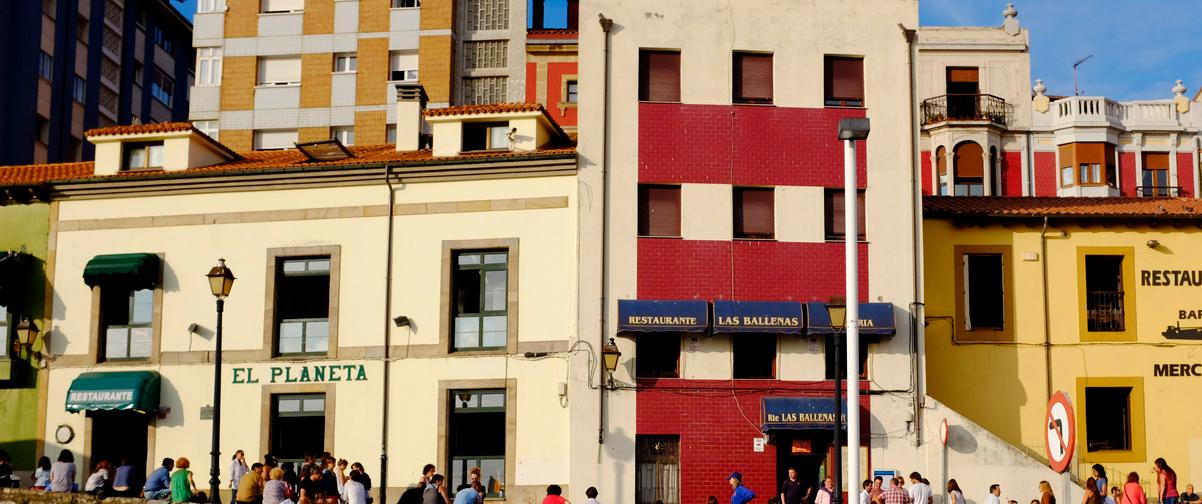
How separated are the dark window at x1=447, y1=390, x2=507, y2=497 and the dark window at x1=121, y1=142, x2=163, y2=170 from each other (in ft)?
28.2

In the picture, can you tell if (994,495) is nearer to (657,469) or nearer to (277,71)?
(657,469)

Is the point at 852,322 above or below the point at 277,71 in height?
below

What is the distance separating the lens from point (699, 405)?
2847 centimetres

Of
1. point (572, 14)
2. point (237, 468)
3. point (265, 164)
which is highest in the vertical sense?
point (572, 14)

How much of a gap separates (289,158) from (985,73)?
91.9ft

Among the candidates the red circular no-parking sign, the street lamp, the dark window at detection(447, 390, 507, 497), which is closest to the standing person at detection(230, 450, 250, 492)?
the dark window at detection(447, 390, 507, 497)

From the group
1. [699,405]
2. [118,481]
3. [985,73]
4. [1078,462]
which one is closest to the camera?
[118,481]

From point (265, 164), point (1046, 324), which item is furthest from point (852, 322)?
point (265, 164)

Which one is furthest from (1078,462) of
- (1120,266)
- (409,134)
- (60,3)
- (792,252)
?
(60,3)

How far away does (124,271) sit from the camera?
29.8 metres

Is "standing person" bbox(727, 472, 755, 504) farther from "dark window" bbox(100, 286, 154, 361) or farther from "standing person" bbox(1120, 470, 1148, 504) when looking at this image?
"dark window" bbox(100, 286, 154, 361)

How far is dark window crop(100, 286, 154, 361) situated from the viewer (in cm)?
3053

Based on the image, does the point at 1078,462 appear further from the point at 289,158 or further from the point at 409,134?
the point at 289,158

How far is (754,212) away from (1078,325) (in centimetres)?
744
